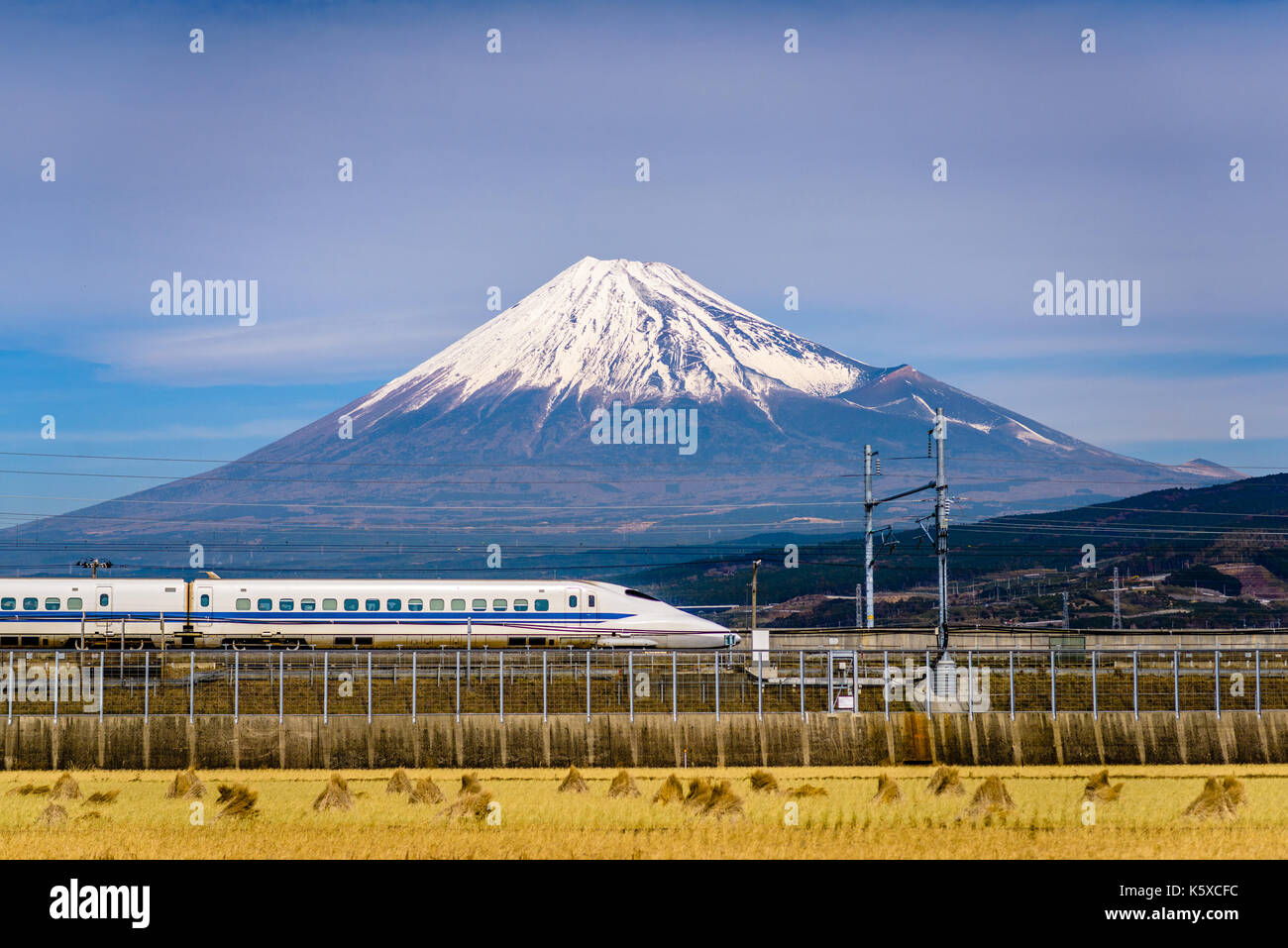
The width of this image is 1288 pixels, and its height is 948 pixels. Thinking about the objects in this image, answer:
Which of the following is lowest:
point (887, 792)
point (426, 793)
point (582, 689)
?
point (887, 792)

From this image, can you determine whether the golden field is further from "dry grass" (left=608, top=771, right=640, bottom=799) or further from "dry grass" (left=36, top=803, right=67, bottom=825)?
"dry grass" (left=608, top=771, right=640, bottom=799)

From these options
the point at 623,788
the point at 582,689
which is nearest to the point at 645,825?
the point at 623,788

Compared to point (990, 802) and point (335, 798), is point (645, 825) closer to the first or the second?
point (335, 798)

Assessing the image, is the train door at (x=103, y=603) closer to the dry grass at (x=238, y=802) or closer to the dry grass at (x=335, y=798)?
the dry grass at (x=238, y=802)

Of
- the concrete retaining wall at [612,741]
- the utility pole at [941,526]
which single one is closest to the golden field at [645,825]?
the concrete retaining wall at [612,741]

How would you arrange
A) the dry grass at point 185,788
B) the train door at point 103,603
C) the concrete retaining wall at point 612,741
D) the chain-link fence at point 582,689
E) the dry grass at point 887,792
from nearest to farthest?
1. the dry grass at point 887,792
2. the dry grass at point 185,788
3. the concrete retaining wall at point 612,741
4. the chain-link fence at point 582,689
5. the train door at point 103,603

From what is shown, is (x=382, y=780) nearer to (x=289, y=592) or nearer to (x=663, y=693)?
(x=663, y=693)
